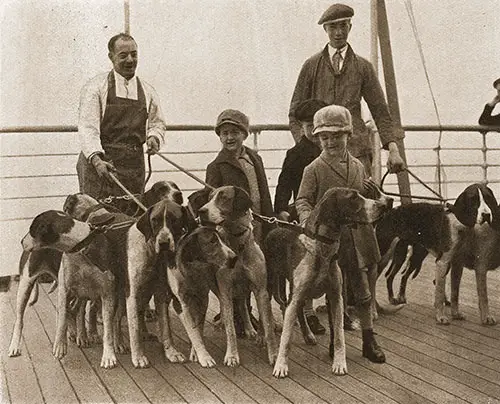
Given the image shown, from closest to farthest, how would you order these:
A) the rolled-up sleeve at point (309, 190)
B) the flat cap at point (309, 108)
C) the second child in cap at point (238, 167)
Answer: the rolled-up sleeve at point (309, 190), the second child in cap at point (238, 167), the flat cap at point (309, 108)

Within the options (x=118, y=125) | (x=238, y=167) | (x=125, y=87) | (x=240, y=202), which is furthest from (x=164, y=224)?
(x=125, y=87)

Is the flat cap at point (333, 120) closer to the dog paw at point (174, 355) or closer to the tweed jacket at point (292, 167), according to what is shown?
the tweed jacket at point (292, 167)

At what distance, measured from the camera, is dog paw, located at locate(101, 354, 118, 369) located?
3.71 metres

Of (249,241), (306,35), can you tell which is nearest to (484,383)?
(249,241)

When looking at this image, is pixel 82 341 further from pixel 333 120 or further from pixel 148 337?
pixel 333 120

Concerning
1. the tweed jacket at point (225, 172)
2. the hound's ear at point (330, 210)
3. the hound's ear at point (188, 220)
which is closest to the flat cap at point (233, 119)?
the tweed jacket at point (225, 172)

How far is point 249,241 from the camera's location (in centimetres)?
378

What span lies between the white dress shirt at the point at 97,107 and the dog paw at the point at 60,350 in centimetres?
113

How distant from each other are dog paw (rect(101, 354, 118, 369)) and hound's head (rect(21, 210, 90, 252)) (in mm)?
620

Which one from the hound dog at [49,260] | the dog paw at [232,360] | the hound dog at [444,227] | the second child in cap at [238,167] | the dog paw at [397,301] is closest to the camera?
the dog paw at [232,360]

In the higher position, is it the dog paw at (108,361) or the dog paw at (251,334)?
the dog paw at (108,361)

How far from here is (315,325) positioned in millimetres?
4492

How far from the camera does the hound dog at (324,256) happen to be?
338 centimetres

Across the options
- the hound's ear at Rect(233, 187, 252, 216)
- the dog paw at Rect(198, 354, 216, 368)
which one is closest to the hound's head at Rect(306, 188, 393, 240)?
the hound's ear at Rect(233, 187, 252, 216)
